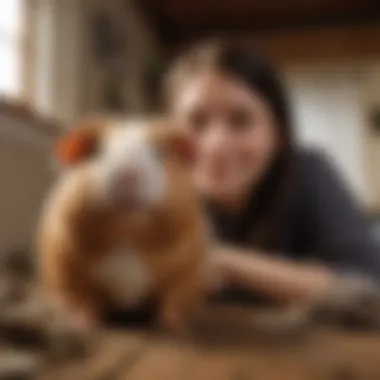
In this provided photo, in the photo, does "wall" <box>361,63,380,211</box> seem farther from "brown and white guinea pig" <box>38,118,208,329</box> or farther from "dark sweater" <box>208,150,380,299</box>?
"brown and white guinea pig" <box>38,118,208,329</box>

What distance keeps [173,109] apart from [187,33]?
2.09 metres

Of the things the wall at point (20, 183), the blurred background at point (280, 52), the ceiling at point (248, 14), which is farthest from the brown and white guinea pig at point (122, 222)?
the ceiling at point (248, 14)

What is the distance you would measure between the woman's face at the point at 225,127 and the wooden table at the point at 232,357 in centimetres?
36

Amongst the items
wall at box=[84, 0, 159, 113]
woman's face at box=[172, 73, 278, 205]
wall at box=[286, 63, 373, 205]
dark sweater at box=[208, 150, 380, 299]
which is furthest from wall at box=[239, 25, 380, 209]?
woman's face at box=[172, 73, 278, 205]

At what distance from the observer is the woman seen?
2.83ft

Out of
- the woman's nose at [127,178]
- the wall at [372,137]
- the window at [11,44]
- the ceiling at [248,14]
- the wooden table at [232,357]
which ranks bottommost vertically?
the wooden table at [232,357]

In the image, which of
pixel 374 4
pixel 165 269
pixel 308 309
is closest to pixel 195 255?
pixel 165 269

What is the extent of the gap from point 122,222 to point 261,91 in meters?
0.47

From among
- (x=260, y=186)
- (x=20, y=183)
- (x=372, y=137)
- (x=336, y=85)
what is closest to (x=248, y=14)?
(x=336, y=85)

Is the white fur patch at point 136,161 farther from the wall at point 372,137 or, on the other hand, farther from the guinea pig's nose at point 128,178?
the wall at point 372,137

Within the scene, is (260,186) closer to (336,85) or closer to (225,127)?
(225,127)

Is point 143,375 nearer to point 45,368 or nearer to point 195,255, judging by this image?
point 45,368

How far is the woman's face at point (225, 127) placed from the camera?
901 mm

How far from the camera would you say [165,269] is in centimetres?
56
